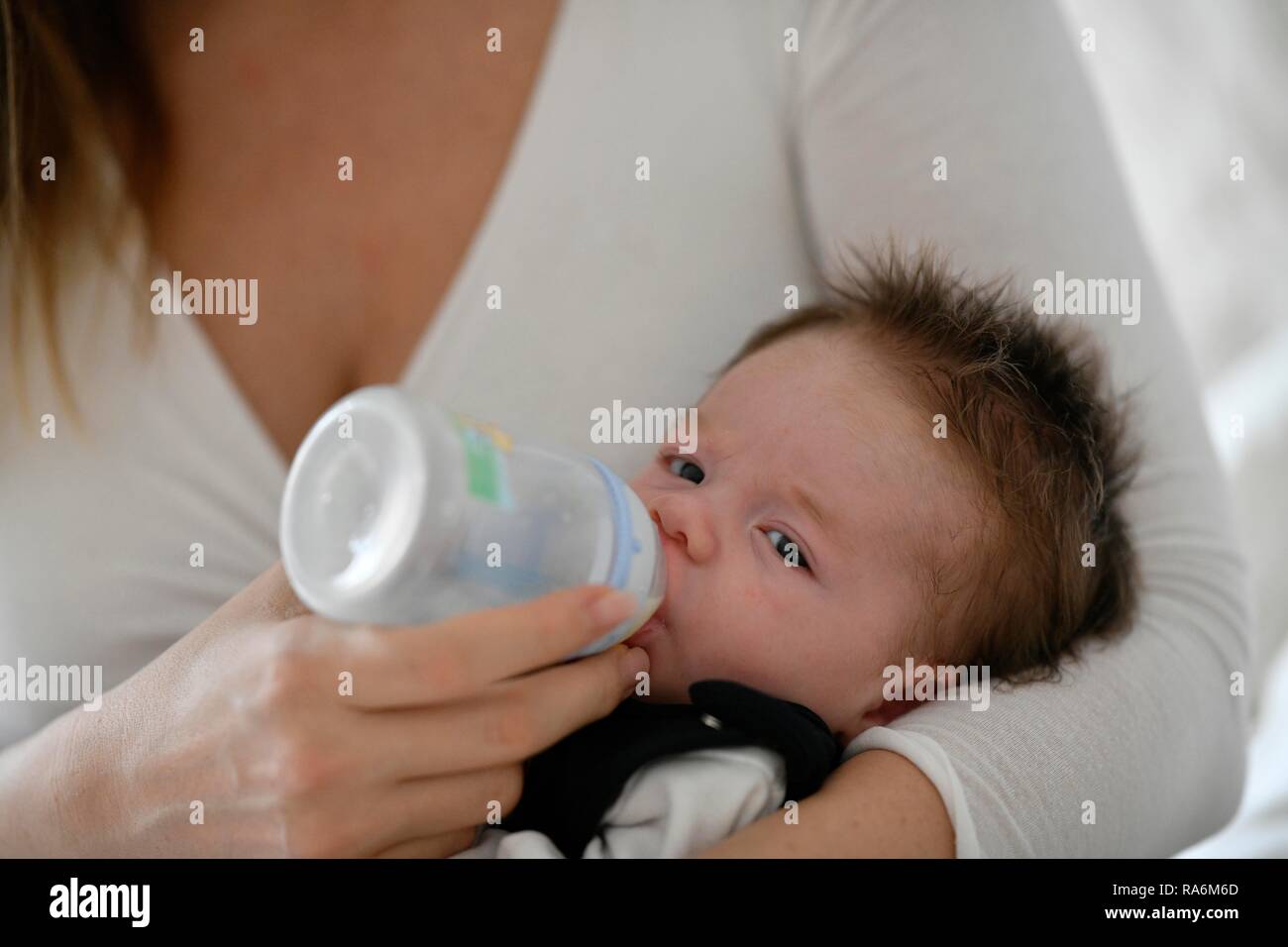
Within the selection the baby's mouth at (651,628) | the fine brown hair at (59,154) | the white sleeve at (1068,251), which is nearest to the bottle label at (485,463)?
the baby's mouth at (651,628)

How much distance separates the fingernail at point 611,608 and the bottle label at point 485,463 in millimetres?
89

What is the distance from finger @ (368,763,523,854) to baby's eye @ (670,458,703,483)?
0.32m

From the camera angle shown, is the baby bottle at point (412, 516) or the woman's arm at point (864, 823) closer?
the baby bottle at point (412, 516)

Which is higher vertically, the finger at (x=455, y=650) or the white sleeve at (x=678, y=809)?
the finger at (x=455, y=650)

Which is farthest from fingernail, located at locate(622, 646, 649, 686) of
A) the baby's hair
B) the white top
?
the white top

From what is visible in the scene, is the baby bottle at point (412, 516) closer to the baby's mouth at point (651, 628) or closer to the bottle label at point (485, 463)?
the bottle label at point (485, 463)

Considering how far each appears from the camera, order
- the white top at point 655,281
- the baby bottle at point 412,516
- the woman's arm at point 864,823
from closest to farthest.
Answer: the baby bottle at point 412,516 → the woman's arm at point 864,823 → the white top at point 655,281

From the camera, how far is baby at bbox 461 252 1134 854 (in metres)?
0.90

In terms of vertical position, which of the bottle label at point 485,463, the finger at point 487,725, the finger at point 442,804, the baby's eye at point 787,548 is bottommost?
the finger at point 442,804

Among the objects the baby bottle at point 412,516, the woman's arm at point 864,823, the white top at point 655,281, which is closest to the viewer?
the baby bottle at point 412,516

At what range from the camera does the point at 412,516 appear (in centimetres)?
63

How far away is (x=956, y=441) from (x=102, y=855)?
79cm

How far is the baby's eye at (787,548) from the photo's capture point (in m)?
0.93
